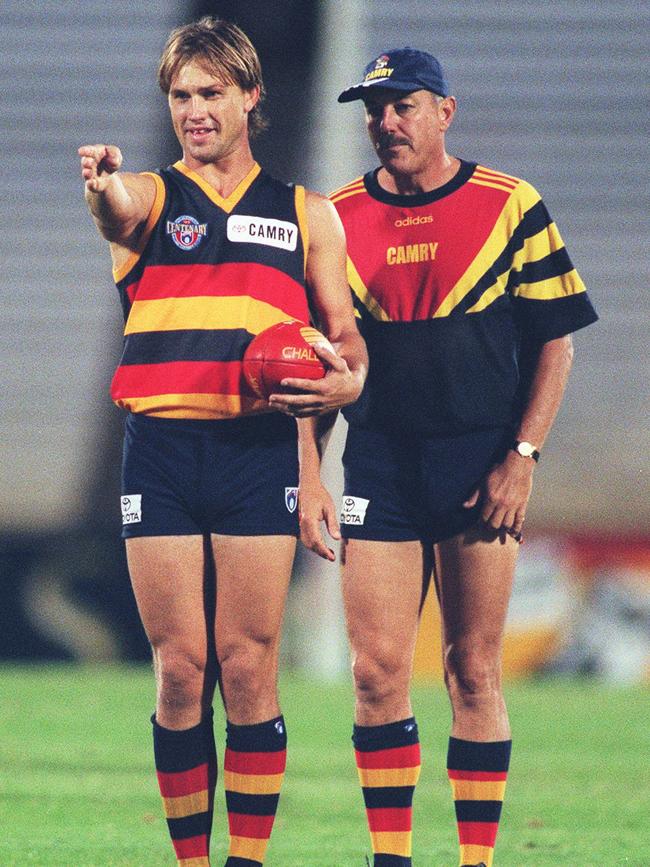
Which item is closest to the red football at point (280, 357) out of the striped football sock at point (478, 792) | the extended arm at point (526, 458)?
the extended arm at point (526, 458)

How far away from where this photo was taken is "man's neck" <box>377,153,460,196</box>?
420cm

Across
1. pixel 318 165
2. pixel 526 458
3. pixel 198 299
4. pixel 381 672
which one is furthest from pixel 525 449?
pixel 318 165

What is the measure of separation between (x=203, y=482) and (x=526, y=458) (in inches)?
36.0

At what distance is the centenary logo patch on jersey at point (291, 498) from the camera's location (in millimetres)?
3746

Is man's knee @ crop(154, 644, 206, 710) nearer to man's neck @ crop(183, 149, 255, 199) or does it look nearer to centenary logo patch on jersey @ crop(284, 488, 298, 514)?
centenary logo patch on jersey @ crop(284, 488, 298, 514)

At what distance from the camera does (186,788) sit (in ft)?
12.2

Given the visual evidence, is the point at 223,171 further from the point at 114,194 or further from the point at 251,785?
the point at 251,785

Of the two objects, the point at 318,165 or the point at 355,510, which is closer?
the point at 355,510

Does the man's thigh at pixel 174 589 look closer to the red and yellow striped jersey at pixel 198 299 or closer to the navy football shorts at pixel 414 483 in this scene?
the red and yellow striped jersey at pixel 198 299

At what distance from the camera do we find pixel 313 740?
24.0ft

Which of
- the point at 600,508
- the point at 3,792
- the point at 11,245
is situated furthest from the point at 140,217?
the point at 11,245

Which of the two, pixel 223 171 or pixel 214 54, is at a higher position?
pixel 214 54

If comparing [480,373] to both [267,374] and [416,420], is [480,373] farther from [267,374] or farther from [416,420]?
[267,374]

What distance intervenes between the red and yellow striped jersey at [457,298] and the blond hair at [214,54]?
0.65m
